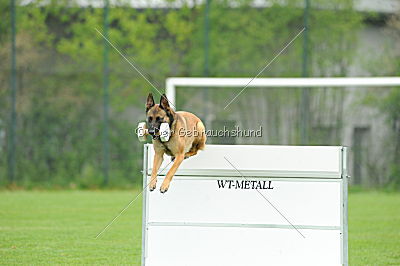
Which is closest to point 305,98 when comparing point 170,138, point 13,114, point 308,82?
point 308,82

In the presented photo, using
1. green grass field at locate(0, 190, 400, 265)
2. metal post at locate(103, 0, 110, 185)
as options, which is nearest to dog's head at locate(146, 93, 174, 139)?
green grass field at locate(0, 190, 400, 265)

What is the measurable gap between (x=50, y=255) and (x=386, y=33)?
1122cm

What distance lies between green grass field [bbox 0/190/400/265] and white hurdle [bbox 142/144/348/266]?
1555 mm

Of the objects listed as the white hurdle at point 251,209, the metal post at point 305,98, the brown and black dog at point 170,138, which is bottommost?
the white hurdle at point 251,209

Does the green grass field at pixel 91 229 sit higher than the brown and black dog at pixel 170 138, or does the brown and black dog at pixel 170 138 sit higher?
the brown and black dog at pixel 170 138

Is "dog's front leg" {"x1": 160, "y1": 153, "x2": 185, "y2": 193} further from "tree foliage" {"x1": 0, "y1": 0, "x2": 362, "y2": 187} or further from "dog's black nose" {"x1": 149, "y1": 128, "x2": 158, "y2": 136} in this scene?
"tree foliage" {"x1": 0, "y1": 0, "x2": 362, "y2": 187}

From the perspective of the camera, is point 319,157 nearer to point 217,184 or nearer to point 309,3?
point 217,184

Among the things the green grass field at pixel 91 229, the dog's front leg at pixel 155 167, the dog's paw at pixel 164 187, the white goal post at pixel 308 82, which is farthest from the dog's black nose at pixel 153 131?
the white goal post at pixel 308 82

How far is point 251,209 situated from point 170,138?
934 millimetres

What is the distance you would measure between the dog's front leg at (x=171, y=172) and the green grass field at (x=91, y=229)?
199 cm

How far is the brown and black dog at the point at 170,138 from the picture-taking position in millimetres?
6289

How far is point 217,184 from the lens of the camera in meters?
6.64

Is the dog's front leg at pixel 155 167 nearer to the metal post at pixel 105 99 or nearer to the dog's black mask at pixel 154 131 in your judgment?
the dog's black mask at pixel 154 131

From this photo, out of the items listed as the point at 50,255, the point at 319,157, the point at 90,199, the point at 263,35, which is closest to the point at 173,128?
the point at 319,157
